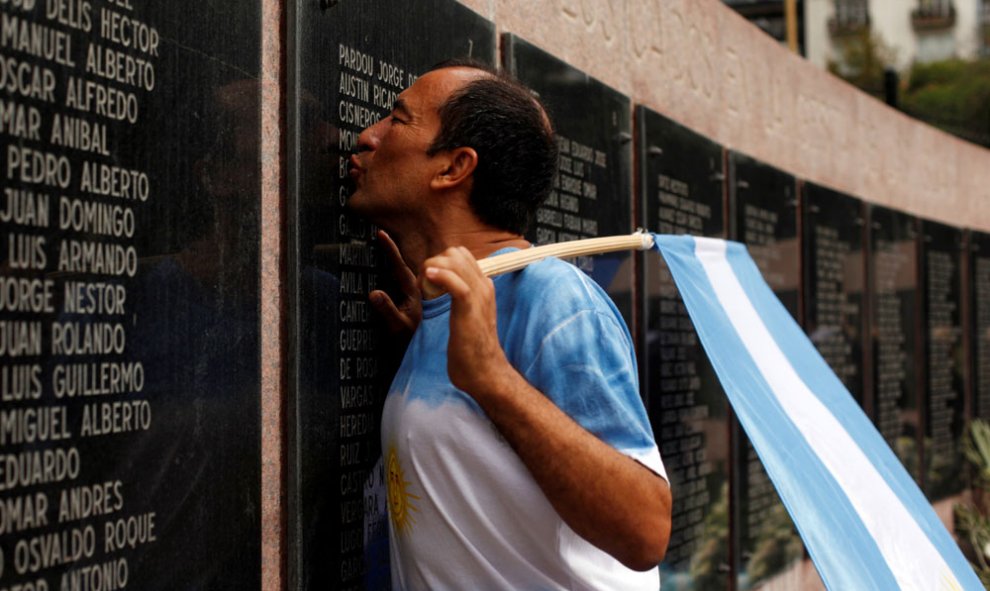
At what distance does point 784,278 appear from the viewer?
6.25m

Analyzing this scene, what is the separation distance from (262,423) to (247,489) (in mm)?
152

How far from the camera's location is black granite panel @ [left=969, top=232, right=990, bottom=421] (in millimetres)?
9438

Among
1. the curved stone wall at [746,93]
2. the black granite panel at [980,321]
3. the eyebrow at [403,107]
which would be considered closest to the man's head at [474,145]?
the eyebrow at [403,107]

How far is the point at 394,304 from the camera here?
120 inches

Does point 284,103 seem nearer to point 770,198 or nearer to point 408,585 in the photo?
point 408,585

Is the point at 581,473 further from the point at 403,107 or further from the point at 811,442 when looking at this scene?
the point at 811,442

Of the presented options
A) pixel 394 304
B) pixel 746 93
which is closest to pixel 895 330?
pixel 746 93

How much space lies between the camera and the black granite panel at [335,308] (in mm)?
2791

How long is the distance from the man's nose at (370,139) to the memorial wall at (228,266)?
7 cm

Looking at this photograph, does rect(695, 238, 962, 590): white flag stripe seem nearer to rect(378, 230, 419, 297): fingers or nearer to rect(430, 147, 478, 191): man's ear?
rect(378, 230, 419, 297): fingers

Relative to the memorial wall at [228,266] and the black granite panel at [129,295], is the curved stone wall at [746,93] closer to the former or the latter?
the memorial wall at [228,266]

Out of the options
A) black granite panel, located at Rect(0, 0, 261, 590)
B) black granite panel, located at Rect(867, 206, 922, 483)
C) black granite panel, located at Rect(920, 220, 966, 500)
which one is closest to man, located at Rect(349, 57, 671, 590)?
black granite panel, located at Rect(0, 0, 261, 590)

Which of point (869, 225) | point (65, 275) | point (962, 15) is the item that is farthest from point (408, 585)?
point (962, 15)

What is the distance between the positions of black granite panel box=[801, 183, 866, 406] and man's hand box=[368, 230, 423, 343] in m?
3.77
